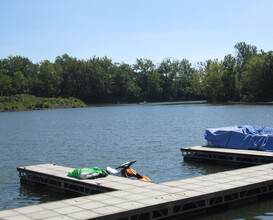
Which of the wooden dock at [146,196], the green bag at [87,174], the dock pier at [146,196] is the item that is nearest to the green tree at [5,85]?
the dock pier at [146,196]

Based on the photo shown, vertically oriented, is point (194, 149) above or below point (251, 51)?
below

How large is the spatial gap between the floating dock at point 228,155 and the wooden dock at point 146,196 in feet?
11.2

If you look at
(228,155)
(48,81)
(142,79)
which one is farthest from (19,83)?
(228,155)

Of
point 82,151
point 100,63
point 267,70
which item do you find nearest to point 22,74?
point 100,63

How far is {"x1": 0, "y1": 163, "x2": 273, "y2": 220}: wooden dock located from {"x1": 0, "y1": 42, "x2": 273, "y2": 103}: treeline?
9592cm

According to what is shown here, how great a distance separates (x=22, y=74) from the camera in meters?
139

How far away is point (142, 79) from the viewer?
16425cm

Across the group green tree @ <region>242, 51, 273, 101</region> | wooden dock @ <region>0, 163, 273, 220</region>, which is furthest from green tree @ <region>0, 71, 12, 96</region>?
wooden dock @ <region>0, 163, 273, 220</region>

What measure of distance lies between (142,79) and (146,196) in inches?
6043

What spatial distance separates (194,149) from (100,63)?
142112 mm

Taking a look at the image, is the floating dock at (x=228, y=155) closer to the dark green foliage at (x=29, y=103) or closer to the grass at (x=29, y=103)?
the grass at (x=29, y=103)

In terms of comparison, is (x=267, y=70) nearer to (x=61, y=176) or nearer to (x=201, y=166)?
(x=201, y=166)

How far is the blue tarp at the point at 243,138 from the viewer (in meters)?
20.7

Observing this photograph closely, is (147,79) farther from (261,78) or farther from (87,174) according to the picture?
(87,174)
